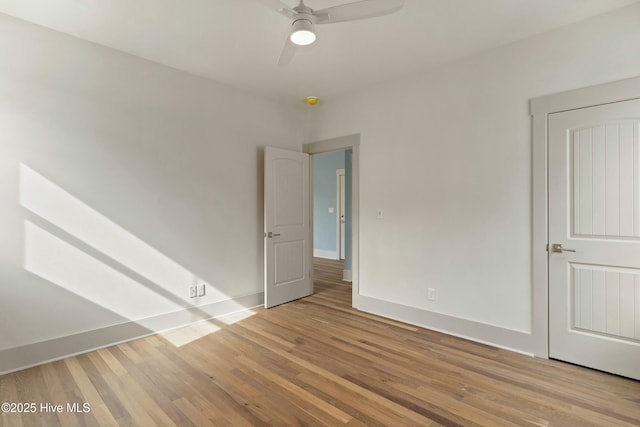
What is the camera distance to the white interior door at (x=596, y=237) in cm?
223

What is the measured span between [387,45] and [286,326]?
9.46 ft

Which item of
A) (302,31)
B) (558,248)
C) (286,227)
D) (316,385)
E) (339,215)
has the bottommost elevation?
(316,385)

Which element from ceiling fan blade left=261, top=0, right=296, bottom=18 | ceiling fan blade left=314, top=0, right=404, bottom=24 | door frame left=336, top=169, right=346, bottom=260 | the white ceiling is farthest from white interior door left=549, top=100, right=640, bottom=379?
door frame left=336, top=169, right=346, bottom=260

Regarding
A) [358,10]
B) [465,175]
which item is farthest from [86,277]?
[465,175]

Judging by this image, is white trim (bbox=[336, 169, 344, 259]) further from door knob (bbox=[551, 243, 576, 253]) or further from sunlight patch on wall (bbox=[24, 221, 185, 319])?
door knob (bbox=[551, 243, 576, 253])

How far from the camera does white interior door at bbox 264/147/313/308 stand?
388 cm

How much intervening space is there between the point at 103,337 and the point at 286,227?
7.20ft

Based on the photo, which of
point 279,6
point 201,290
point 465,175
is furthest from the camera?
point 201,290

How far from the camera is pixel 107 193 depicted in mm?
2797

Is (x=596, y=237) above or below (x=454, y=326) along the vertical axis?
above

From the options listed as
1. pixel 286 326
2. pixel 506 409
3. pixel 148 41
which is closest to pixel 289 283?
pixel 286 326

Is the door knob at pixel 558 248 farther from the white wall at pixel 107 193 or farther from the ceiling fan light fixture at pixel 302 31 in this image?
the white wall at pixel 107 193

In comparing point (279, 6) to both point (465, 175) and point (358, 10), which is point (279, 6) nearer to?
point (358, 10)

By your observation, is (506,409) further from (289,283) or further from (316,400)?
(289,283)
